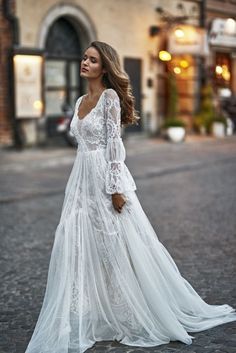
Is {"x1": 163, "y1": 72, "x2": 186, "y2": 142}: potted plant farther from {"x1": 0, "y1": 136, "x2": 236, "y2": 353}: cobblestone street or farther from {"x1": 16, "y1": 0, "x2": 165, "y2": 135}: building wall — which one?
{"x1": 0, "y1": 136, "x2": 236, "y2": 353}: cobblestone street

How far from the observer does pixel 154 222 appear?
26.7 ft

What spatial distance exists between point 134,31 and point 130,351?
53.5 ft

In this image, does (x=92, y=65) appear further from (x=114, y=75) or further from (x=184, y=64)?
(x=184, y=64)

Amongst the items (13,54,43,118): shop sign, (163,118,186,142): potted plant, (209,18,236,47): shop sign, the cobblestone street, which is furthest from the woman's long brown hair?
(209,18,236,47): shop sign

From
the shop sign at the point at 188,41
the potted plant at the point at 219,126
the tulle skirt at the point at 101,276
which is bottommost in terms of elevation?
the potted plant at the point at 219,126

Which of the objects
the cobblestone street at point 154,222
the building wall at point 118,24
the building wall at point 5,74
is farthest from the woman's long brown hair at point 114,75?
the building wall at point 118,24

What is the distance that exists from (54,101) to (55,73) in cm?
74

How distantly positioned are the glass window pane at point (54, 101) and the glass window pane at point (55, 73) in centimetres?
21

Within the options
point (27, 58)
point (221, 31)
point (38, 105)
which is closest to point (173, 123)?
point (38, 105)

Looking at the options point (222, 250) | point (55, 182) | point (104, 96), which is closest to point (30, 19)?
point (55, 182)

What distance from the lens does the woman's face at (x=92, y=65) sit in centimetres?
409

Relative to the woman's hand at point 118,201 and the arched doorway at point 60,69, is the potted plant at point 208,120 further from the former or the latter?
the woman's hand at point 118,201

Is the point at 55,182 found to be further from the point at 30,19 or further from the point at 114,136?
the point at 114,136

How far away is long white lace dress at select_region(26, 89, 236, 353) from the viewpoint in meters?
4.07
